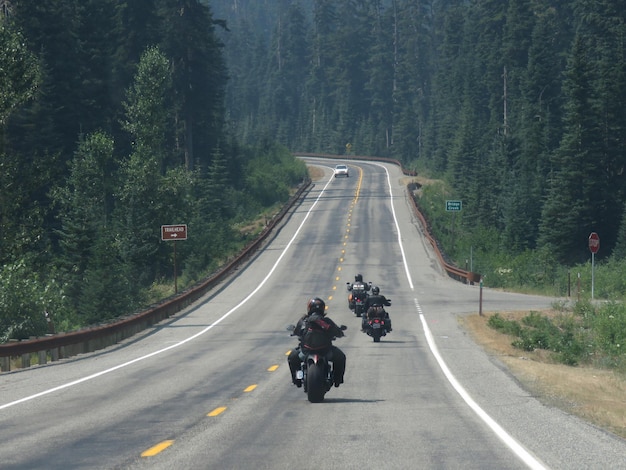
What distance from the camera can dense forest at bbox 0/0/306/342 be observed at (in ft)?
167

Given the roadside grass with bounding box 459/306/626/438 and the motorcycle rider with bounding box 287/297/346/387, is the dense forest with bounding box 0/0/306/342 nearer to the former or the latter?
the roadside grass with bounding box 459/306/626/438

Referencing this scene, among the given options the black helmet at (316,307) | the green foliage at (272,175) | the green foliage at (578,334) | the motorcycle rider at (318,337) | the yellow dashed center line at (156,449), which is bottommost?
the green foliage at (578,334)

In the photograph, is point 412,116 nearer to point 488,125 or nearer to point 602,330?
point 488,125

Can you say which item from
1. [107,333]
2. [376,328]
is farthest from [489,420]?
[107,333]

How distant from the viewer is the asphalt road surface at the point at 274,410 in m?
11.0

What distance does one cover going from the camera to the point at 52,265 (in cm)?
5784

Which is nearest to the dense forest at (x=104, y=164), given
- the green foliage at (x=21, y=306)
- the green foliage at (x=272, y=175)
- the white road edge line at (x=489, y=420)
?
the green foliage at (x=21, y=306)

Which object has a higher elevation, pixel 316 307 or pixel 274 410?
pixel 316 307

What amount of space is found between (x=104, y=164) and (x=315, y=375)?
198 ft

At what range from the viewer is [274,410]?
15312 millimetres

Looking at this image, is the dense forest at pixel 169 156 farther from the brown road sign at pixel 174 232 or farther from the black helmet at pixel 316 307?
the black helmet at pixel 316 307

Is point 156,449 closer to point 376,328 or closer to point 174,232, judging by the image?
point 376,328

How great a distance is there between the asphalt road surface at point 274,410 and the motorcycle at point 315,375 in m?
0.23

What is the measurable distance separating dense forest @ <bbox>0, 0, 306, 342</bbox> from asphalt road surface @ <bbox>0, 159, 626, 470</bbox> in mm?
10671
